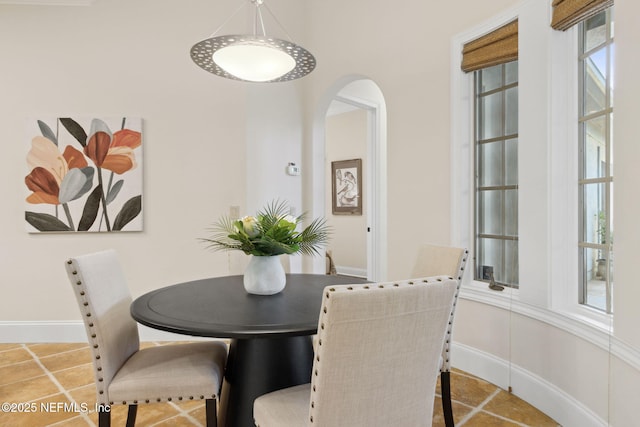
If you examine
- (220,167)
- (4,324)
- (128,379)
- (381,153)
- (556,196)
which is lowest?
(4,324)

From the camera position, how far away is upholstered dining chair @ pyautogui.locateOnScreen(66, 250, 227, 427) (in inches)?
62.5

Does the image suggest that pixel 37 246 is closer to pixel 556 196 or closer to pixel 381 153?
pixel 381 153

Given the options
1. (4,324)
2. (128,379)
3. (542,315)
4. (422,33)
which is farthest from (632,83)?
(4,324)

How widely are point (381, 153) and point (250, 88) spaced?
192 cm

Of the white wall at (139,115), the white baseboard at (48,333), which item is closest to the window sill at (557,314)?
the white wall at (139,115)

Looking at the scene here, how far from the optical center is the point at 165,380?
62.9 inches

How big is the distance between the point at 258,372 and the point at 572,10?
2.31 m

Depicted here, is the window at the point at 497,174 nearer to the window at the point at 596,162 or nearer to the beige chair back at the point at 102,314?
the window at the point at 596,162

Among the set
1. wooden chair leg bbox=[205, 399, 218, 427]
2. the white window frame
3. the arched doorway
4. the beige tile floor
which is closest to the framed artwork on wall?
the arched doorway

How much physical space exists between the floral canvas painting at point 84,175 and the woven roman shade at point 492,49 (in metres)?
2.75

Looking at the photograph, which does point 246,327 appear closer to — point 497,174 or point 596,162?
point 596,162

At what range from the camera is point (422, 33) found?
2.96m

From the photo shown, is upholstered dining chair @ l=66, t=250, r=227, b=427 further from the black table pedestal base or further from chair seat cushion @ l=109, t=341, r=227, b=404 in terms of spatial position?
the black table pedestal base

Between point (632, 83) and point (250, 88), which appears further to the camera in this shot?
point (250, 88)
